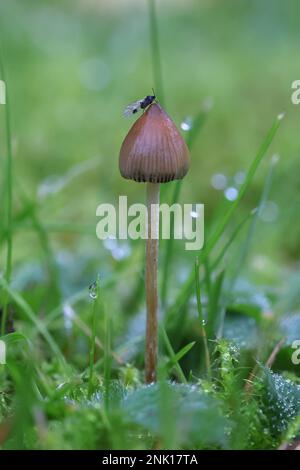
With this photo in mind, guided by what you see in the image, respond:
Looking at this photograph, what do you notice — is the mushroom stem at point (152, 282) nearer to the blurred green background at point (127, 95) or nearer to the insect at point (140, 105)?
the insect at point (140, 105)

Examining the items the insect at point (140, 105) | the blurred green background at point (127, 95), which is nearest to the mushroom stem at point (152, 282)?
the insect at point (140, 105)

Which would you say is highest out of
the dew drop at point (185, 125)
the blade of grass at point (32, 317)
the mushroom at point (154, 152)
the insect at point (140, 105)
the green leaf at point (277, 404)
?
the insect at point (140, 105)

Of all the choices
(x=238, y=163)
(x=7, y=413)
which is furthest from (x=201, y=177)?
(x=7, y=413)

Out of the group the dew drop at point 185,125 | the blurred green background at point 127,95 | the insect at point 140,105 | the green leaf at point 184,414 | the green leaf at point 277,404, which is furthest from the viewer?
the blurred green background at point 127,95

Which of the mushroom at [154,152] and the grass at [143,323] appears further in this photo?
the mushroom at [154,152]

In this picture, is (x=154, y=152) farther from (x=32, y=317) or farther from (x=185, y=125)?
(x=32, y=317)
